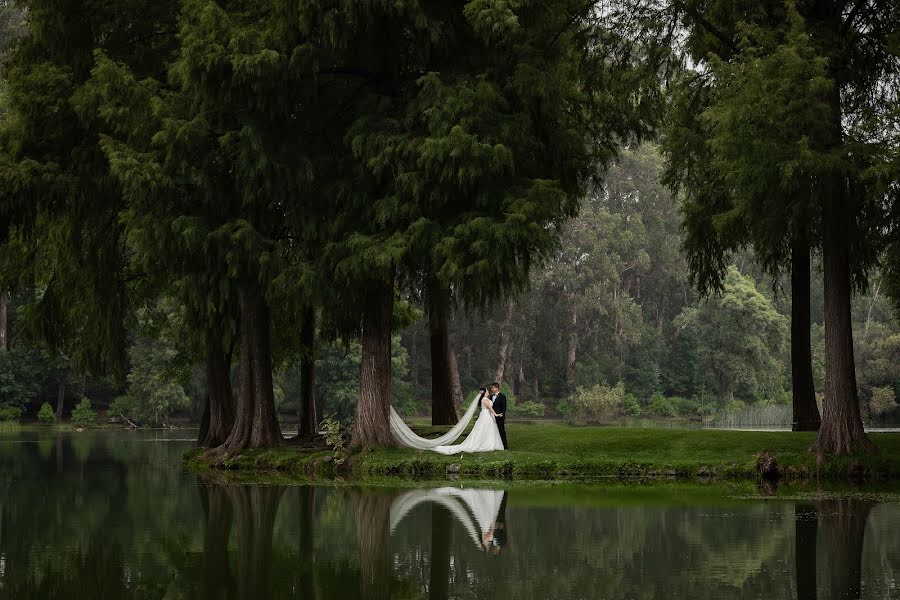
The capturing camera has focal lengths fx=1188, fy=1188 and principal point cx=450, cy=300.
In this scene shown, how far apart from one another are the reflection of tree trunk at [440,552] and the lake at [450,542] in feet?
0.11

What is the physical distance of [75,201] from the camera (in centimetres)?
2708

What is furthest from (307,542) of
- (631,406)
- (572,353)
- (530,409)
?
(572,353)

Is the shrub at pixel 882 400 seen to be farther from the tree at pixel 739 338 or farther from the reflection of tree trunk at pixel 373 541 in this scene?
the reflection of tree trunk at pixel 373 541

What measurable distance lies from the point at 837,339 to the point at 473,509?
9741 millimetres

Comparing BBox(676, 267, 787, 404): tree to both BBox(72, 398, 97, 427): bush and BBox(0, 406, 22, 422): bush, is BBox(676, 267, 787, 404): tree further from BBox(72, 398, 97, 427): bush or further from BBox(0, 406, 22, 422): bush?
BBox(0, 406, 22, 422): bush

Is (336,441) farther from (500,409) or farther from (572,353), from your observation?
(572,353)

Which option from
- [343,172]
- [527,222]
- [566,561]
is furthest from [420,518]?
[343,172]

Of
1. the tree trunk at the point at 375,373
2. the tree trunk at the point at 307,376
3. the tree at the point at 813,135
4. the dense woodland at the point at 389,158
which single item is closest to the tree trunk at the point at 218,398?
the dense woodland at the point at 389,158

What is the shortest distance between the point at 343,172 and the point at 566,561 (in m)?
15.0

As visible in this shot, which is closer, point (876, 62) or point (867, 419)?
point (876, 62)

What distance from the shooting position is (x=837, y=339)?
22781 millimetres

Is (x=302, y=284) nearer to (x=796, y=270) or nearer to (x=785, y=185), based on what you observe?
(x=785, y=185)

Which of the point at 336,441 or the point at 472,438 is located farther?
the point at 472,438

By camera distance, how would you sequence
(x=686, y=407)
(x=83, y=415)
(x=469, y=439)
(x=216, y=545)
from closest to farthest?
(x=216, y=545) < (x=469, y=439) < (x=83, y=415) < (x=686, y=407)
